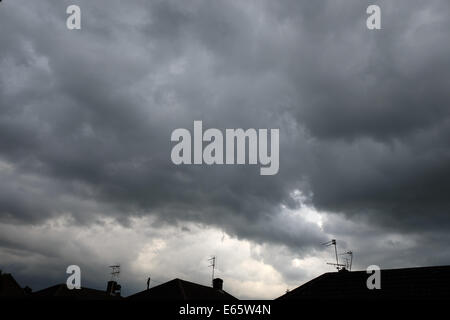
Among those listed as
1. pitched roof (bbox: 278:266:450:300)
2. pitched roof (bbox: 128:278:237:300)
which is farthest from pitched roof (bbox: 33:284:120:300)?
pitched roof (bbox: 278:266:450:300)

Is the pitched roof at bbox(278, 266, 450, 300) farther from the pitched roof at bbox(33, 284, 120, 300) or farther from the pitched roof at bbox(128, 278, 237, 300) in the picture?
the pitched roof at bbox(33, 284, 120, 300)

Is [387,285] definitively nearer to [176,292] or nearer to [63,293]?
[176,292]

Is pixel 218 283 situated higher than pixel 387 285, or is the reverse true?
pixel 387 285

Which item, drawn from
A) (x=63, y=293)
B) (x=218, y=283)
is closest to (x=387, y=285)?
(x=218, y=283)

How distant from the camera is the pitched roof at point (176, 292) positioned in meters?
33.5

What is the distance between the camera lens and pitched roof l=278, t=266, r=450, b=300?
25156mm


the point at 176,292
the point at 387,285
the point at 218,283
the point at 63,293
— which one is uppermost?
the point at 387,285

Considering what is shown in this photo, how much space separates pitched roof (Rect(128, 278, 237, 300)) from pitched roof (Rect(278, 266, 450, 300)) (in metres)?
10.0

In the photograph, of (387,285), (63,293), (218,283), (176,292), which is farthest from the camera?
(218,283)

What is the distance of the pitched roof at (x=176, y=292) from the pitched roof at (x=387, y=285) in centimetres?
1004

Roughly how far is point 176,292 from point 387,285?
18918 millimetres

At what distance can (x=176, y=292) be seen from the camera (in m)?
34.0

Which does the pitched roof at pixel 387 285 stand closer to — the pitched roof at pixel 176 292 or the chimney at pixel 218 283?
the pitched roof at pixel 176 292

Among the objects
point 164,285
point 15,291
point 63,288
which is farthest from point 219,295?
point 15,291
